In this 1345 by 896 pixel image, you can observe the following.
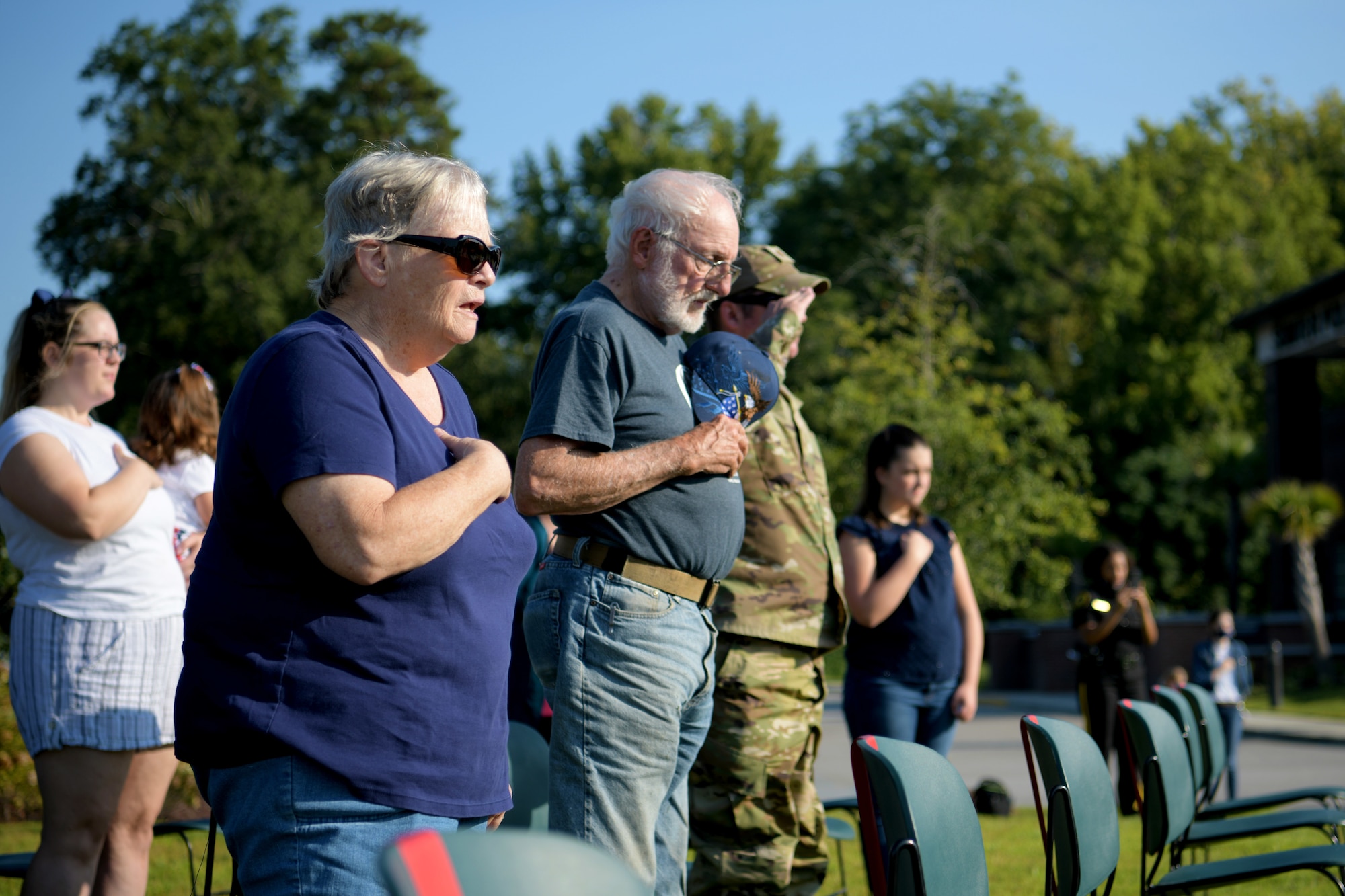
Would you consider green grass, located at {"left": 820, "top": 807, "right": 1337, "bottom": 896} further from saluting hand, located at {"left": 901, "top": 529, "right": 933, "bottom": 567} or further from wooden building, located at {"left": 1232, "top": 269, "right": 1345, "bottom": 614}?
wooden building, located at {"left": 1232, "top": 269, "right": 1345, "bottom": 614}

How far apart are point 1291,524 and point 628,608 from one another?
22.9 metres

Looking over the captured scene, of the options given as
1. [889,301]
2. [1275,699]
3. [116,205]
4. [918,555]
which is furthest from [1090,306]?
[918,555]

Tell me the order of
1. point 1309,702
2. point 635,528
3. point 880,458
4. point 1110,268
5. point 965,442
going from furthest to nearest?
point 1110,268 < point 965,442 < point 1309,702 < point 880,458 < point 635,528

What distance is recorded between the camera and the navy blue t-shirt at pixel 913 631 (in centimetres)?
465

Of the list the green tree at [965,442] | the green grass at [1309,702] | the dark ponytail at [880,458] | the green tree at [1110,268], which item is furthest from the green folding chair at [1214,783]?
the green tree at [1110,268]

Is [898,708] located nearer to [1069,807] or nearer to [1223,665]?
[1069,807]

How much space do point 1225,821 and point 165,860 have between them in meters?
4.82

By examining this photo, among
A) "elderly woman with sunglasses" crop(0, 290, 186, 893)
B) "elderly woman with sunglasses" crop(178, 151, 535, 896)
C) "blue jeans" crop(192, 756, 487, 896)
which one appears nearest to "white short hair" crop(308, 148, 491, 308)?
"elderly woman with sunglasses" crop(178, 151, 535, 896)

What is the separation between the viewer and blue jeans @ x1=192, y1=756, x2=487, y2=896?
1.84 metres

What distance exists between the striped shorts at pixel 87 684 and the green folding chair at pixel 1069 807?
218 cm

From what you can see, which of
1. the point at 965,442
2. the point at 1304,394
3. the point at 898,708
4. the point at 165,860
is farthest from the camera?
the point at 1304,394

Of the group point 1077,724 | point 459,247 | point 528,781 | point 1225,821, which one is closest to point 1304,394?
point 1077,724

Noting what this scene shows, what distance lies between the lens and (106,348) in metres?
3.43

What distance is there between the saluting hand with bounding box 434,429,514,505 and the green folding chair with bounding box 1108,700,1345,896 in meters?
2.50
